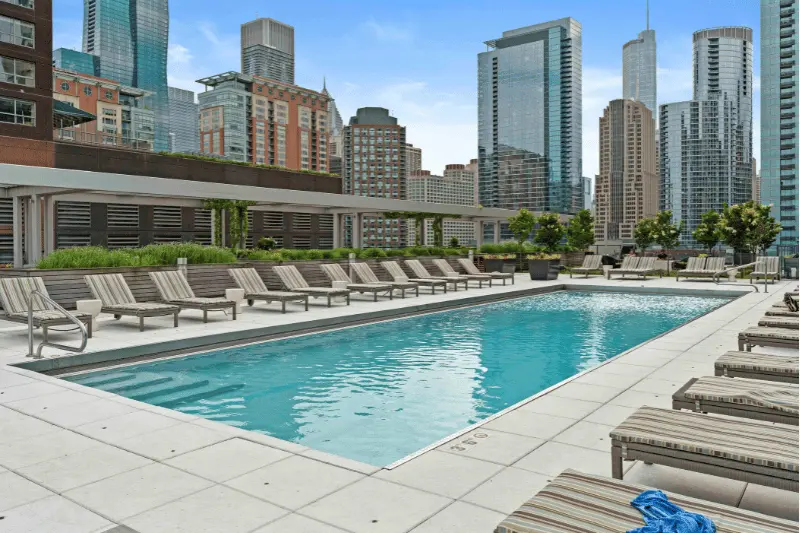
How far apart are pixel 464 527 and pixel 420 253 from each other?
17.9 metres

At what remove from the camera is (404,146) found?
456 ft

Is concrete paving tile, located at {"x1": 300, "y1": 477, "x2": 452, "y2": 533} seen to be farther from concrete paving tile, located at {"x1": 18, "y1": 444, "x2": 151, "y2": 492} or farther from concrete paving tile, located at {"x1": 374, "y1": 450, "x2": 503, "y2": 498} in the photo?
concrete paving tile, located at {"x1": 18, "y1": 444, "x2": 151, "y2": 492}

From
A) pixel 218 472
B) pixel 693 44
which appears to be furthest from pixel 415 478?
pixel 693 44

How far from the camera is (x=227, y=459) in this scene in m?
3.62

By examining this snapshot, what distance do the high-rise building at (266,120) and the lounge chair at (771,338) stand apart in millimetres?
110839

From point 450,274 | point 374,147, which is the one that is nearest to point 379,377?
point 450,274

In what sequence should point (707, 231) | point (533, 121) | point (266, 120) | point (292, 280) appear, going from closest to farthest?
point (292, 280) → point (707, 231) → point (266, 120) → point (533, 121)

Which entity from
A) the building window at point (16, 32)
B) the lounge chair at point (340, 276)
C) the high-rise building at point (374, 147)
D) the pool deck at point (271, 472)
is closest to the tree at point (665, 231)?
the lounge chair at point (340, 276)

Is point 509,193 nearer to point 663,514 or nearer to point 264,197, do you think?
point 264,197

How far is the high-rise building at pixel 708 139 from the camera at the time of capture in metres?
67.0

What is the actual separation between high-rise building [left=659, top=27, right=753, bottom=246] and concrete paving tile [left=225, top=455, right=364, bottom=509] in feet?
206

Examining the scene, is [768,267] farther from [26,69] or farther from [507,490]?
[26,69]

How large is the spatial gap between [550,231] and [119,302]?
19852 mm

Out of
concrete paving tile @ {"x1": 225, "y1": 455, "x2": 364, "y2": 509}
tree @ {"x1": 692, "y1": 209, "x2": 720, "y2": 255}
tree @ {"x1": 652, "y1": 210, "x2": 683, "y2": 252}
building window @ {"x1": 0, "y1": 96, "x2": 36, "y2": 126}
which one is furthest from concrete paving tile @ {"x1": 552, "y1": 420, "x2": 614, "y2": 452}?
building window @ {"x1": 0, "y1": 96, "x2": 36, "y2": 126}
